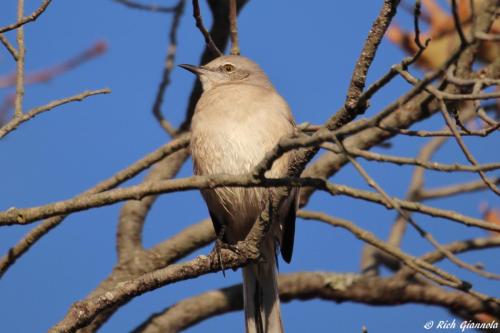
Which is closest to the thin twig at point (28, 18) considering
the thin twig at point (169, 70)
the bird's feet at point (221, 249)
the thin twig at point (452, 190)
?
the bird's feet at point (221, 249)

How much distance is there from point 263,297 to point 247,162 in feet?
3.22

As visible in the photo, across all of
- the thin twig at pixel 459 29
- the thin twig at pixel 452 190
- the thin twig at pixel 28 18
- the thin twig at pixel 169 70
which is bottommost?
the thin twig at pixel 459 29

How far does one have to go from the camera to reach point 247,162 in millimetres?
5160

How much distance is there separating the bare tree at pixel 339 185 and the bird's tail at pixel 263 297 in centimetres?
49

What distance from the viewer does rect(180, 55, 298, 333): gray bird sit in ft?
17.0

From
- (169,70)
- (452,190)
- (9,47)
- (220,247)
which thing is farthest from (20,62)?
(452,190)

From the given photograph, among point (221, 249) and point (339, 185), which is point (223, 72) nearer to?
point (221, 249)

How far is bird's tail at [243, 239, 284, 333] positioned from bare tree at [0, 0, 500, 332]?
0.49m

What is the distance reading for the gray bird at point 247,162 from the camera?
17.0 feet

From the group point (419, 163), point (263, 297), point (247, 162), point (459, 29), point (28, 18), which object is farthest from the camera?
point (263, 297)

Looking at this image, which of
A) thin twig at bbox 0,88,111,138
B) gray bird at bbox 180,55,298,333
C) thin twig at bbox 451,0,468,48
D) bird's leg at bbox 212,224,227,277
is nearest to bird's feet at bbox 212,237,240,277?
bird's leg at bbox 212,224,227,277

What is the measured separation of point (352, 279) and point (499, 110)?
2.05 m

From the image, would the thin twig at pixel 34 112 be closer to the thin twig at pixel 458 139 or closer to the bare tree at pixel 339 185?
the bare tree at pixel 339 185

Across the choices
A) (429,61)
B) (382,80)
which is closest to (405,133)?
(382,80)
